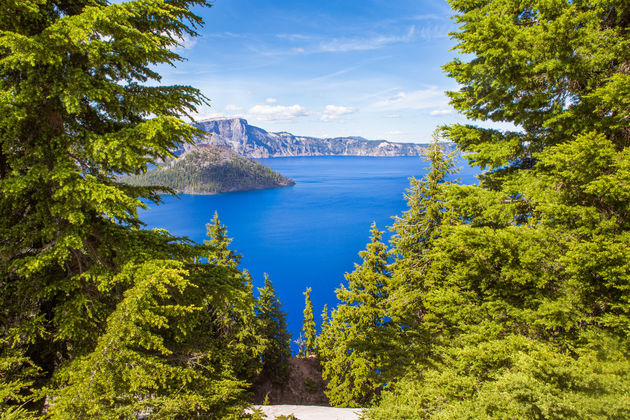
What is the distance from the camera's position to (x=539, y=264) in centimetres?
604

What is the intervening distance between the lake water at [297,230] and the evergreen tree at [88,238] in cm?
2051

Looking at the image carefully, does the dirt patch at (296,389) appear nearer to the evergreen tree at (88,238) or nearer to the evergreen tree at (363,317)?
the evergreen tree at (363,317)

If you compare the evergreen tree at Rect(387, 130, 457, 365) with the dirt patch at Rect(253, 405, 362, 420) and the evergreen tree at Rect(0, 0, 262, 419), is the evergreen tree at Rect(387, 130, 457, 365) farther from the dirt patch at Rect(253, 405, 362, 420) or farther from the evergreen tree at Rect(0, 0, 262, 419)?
the evergreen tree at Rect(0, 0, 262, 419)

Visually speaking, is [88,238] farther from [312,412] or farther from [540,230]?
[540,230]

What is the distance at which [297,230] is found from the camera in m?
69.2

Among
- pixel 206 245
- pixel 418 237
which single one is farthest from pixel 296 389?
pixel 206 245

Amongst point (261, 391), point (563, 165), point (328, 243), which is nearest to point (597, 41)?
point (563, 165)

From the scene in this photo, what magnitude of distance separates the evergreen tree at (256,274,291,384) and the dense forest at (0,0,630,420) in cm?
1500

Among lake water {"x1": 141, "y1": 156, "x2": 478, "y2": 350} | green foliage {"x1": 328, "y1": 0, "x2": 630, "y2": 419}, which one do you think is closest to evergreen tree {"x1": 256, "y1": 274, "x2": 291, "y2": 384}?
lake water {"x1": 141, "y1": 156, "x2": 478, "y2": 350}

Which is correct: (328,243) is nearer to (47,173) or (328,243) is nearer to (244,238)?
(244,238)

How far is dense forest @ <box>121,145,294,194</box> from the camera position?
Result: 14975 cm

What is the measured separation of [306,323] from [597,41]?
29069 mm

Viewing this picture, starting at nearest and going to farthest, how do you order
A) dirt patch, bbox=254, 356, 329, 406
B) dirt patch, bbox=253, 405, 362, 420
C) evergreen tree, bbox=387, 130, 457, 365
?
dirt patch, bbox=253, 405, 362, 420 → evergreen tree, bbox=387, 130, 457, 365 → dirt patch, bbox=254, 356, 329, 406

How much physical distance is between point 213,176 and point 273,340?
157608mm
